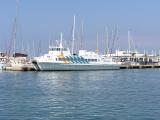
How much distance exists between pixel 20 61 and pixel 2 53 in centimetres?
3723

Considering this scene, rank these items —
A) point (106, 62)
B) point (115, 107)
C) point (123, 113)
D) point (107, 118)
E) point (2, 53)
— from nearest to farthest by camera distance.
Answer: point (107, 118), point (123, 113), point (115, 107), point (106, 62), point (2, 53)

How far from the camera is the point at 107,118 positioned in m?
28.2

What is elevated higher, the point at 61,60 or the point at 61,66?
the point at 61,60

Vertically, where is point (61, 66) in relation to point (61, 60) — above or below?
below

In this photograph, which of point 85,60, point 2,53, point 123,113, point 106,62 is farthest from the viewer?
point 2,53

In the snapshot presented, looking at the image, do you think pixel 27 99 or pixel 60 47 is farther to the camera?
pixel 60 47

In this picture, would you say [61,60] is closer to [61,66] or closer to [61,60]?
[61,60]

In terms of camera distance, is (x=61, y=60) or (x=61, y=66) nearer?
(x=61, y=60)

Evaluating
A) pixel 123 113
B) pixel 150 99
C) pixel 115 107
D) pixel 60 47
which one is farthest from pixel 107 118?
pixel 60 47

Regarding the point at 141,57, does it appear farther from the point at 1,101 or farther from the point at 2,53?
the point at 1,101

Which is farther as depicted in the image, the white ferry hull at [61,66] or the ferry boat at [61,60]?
the white ferry hull at [61,66]

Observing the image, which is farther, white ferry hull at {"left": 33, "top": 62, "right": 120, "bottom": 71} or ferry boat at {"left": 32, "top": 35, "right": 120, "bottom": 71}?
white ferry hull at {"left": 33, "top": 62, "right": 120, "bottom": 71}

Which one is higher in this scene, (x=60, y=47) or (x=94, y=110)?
(x=60, y=47)

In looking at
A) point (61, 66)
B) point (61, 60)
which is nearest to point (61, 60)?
point (61, 60)
